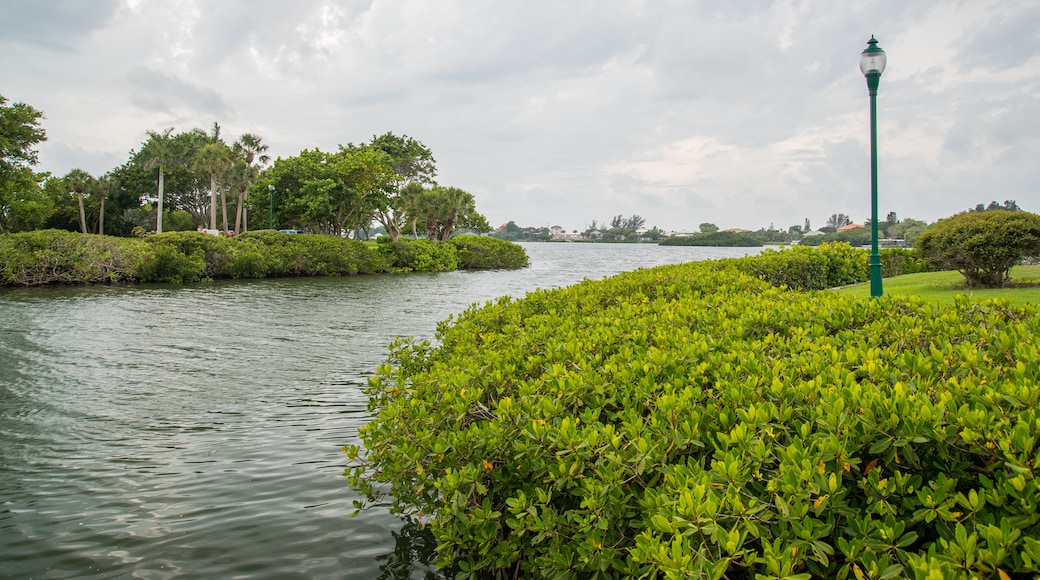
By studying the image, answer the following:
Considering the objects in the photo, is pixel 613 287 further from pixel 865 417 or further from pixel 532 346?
pixel 865 417

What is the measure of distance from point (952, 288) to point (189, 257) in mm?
31731

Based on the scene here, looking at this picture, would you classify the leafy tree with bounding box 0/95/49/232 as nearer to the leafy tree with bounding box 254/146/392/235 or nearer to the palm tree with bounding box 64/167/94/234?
the leafy tree with bounding box 254/146/392/235

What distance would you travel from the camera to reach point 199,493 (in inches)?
202

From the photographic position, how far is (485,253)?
181 ft

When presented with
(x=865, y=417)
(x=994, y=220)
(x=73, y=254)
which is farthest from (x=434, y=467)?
(x=73, y=254)

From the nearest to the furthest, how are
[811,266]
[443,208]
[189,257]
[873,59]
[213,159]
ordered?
[873,59] → [811,266] → [189,257] → [213,159] → [443,208]

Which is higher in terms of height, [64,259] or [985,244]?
[64,259]

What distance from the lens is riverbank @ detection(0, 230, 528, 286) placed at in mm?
25969

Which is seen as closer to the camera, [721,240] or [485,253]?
[485,253]

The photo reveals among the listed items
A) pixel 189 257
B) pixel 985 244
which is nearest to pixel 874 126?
pixel 985 244

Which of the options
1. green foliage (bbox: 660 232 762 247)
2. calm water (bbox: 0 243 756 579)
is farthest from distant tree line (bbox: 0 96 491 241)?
green foliage (bbox: 660 232 762 247)

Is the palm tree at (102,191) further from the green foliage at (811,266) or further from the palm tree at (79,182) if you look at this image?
the green foliage at (811,266)

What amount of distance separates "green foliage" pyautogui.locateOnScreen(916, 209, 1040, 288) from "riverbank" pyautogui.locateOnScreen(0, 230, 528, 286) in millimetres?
31198

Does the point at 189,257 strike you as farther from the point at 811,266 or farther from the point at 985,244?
the point at 985,244
